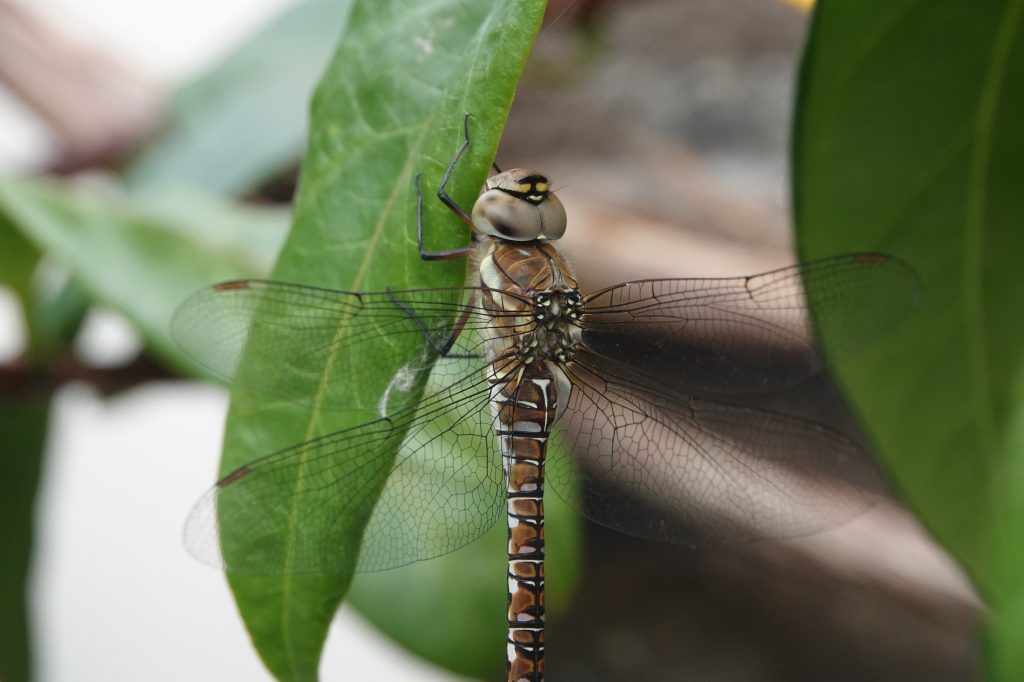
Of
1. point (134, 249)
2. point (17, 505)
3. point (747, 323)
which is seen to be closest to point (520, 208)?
point (747, 323)

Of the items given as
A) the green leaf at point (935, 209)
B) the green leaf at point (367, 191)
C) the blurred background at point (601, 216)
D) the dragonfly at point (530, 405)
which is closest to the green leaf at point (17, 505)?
the blurred background at point (601, 216)

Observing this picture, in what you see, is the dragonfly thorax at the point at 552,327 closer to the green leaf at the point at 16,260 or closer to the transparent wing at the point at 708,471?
the transparent wing at the point at 708,471

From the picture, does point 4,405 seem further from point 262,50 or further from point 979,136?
point 979,136

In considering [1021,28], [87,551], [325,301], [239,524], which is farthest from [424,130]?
[87,551]

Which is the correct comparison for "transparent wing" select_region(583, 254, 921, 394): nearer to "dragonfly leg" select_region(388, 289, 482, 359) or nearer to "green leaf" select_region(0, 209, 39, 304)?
"dragonfly leg" select_region(388, 289, 482, 359)

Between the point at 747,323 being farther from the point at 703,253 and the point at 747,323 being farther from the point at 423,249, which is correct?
the point at 703,253

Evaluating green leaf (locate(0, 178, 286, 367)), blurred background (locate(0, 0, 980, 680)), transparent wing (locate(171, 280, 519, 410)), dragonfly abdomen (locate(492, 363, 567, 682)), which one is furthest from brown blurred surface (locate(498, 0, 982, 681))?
transparent wing (locate(171, 280, 519, 410))
